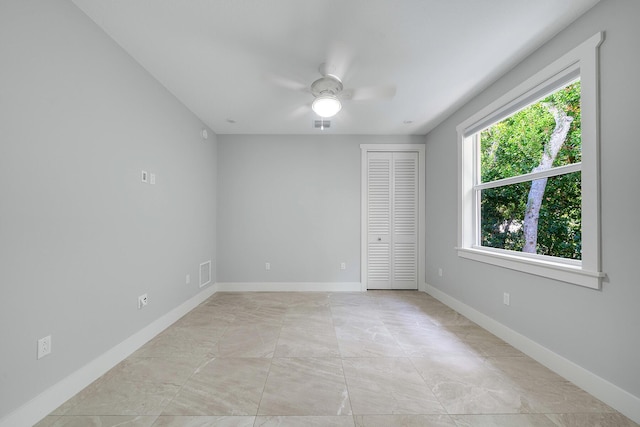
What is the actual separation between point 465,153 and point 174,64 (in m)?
3.25

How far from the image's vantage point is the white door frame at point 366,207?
413 centimetres

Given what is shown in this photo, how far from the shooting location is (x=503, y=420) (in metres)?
1.44

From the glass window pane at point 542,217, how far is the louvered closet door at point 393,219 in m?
1.34

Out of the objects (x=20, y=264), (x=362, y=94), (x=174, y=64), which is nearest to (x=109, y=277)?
(x=20, y=264)

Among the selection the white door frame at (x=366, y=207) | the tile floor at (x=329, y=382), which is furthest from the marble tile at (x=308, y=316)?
the white door frame at (x=366, y=207)

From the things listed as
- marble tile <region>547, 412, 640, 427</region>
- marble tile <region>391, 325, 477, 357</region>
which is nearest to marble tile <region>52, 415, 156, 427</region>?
marble tile <region>391, 325, 477, 357</region>

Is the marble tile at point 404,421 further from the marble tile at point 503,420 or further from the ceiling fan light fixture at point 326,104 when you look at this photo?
the ceiling fan light fixture at point 326,104

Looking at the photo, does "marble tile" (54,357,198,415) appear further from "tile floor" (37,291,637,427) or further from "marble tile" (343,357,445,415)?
"marble tile" (343,357,445,415)

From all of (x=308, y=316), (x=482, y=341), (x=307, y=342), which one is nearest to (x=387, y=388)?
(x=307, y=342)

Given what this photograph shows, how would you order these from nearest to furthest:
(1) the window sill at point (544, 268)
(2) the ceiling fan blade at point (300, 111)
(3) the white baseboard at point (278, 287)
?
(1) the window sill at point (544, 268) → (2) the ceiling fan blade at point (300, 111) → (3) the white baseboard at point (278, 287)

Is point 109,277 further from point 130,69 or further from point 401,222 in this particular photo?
point 401,222

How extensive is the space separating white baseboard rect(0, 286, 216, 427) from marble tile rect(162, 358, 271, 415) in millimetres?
654

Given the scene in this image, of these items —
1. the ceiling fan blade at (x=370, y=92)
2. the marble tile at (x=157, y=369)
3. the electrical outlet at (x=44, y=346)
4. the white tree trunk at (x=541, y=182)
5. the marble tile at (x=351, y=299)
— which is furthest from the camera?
the marble tile at (x=351, y=299)

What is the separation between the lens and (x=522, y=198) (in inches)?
93.2
